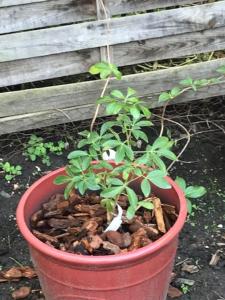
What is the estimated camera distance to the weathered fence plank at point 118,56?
2.85 meters

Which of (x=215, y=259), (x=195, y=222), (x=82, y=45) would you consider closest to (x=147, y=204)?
(x=215, y=259)

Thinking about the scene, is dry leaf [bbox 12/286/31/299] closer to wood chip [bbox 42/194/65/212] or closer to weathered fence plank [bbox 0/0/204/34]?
wood chip [bbox 42/194/65/212]

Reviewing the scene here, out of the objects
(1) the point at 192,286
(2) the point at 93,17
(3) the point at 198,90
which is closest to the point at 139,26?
(2) the point at 93,17

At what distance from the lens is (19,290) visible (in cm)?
243

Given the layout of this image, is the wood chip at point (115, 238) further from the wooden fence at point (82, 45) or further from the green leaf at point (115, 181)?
the wooden fence at point (82, 45)

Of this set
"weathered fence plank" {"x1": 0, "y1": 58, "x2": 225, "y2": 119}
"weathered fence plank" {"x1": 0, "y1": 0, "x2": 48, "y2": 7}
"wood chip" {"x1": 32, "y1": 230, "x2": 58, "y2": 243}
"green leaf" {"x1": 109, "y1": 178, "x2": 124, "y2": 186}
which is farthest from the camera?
"weathered fence plank" {"x1": 0, "y1": 58, "x2": 225, "y2": 119}

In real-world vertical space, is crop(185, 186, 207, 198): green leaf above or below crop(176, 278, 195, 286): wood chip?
above

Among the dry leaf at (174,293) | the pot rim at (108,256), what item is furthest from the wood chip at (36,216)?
the dry leaf at (174,293)

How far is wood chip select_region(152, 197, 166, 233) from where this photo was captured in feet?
6.66

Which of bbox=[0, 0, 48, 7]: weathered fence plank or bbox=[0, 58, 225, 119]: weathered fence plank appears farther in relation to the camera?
bbox=[0, 58, 225, 119]: weathered fence plank

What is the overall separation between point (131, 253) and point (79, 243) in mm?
267

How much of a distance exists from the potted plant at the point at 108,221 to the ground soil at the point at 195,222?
0.43 metres

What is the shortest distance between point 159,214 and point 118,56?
1147mm

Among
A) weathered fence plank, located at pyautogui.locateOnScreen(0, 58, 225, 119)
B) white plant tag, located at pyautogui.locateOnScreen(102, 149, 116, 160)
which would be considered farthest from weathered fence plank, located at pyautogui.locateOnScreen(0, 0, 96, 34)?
white plant tag, located at pyautogui.locateOnScreen(102, 149, 116, 160)
